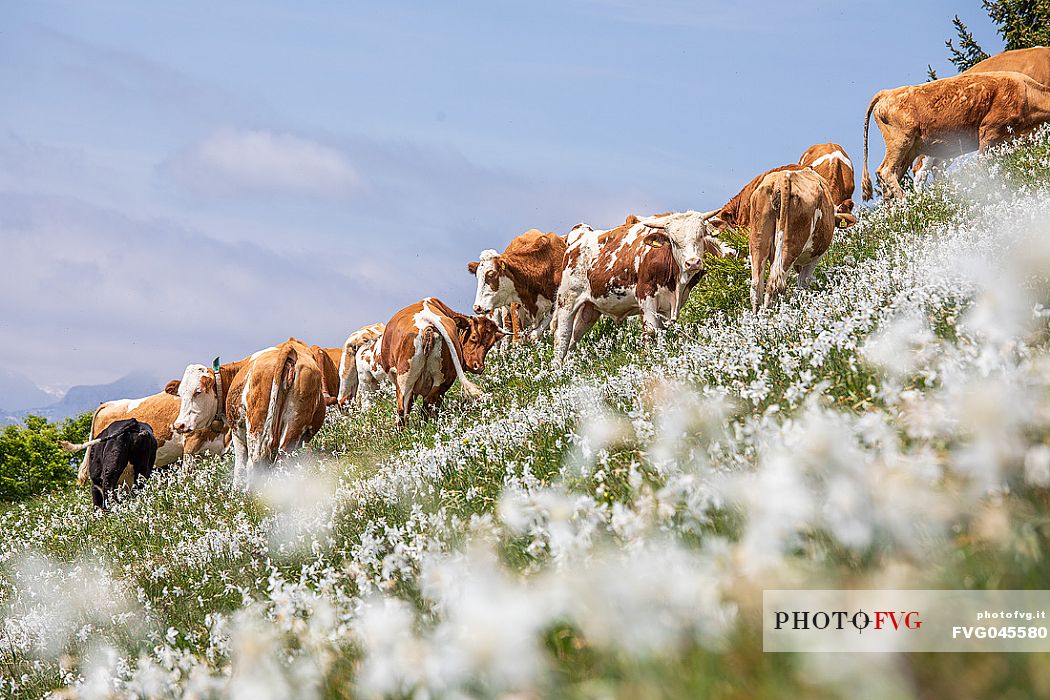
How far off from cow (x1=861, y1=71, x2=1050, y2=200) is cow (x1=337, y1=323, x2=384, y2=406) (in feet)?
39.5

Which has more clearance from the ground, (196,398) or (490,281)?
(490,281)

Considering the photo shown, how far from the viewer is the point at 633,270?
13328mm

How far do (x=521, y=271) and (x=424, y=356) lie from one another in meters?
3.25

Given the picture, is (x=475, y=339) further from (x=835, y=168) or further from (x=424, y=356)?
(x=835, y=168)

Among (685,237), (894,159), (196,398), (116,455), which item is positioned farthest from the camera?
(894,159)

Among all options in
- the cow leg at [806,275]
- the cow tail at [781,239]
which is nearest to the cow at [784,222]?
the cow tail at [781,239]

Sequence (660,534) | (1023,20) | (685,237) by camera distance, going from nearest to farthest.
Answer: (660,534), (685,237), (1023,20)

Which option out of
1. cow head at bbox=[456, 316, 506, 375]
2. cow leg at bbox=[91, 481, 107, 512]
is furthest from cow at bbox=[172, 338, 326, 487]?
cow leg at bbox=[91, 481, 107, 512]

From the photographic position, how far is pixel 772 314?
945 centimetres

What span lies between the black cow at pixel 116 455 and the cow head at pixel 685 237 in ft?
32.8

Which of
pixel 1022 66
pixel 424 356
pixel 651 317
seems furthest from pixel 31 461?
pixel 1022 66

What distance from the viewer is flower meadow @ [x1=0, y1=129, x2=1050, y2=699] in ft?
7.04

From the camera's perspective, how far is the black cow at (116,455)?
15773 mm

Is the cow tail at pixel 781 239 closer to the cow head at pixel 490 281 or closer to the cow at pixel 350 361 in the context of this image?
the cow head at pixel 490 281
